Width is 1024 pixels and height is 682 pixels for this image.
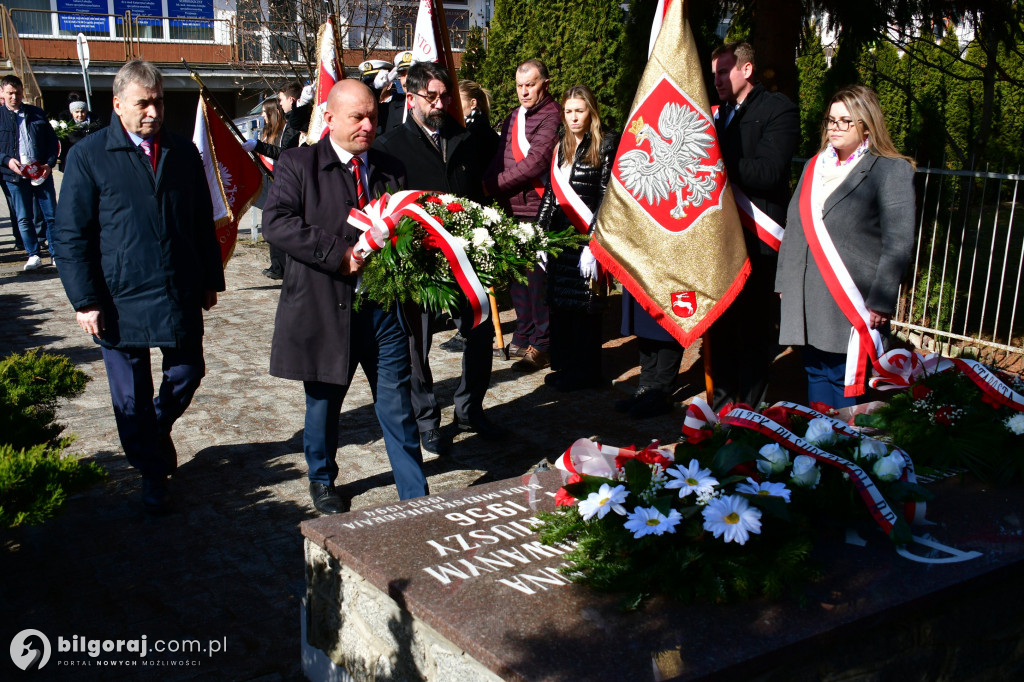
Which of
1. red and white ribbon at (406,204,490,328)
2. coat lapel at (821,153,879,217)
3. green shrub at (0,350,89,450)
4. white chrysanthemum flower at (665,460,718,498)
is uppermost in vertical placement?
coat lapel at (821,153,879,217)

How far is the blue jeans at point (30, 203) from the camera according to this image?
38.2 ft

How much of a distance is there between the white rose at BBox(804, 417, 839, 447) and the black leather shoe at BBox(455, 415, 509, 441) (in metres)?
2.64

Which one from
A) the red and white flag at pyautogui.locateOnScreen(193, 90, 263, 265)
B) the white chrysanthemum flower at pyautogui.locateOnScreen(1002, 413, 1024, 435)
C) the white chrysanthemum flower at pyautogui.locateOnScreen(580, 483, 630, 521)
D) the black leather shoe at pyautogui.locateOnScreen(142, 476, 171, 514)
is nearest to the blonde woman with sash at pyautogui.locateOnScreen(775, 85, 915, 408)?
the white chrysanthemum flower at pyautogui.locateOnScreen(1002, 413, 1024, 435)

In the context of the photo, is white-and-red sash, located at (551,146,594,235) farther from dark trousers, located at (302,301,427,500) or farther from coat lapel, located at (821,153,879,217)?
dark trousers, located at (302,301,427,500)

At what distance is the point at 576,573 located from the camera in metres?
2.95

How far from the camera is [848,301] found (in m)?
4.66

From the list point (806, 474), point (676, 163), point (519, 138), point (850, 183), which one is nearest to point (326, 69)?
point (519, 138)

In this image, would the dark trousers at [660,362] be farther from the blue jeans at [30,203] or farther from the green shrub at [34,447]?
the blue jeans at [30,203]

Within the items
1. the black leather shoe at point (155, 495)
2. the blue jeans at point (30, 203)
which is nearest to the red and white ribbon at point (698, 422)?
the black leather shoe at point (155, 495)

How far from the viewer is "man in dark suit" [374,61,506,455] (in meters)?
5.32

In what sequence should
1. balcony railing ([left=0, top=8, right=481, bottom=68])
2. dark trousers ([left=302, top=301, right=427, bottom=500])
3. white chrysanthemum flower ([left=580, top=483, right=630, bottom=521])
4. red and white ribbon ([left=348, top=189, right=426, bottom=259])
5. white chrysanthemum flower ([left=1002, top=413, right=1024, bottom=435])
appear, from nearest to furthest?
1. white chrysanthemum flower ([left=580, top=483, right=630, bottom=521])
2. white chrysanthemum flower ([left=1002, top=413, right=1024, bottom=435])
3. red and white ribbon ([left=348, top=189, right=426, bottom=259])
4. dark trousers ([left=302, top=301, right=427, bottom=500])
5. balcony railing ([left=0, top=8, right=481, bottom=68])

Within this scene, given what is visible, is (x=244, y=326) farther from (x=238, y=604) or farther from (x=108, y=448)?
(x=238, y=604)

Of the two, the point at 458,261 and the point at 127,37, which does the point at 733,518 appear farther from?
the point at 127,37

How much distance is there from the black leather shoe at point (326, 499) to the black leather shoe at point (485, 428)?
1262 mm
